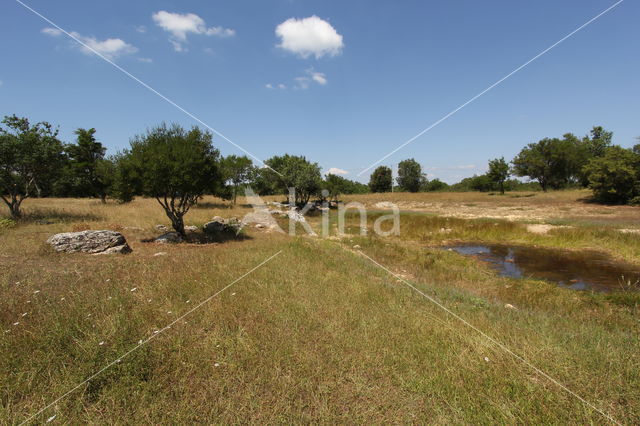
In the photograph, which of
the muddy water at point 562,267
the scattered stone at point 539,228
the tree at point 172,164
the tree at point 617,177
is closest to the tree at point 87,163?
the tree at point 172,164

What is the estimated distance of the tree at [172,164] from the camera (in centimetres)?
1495

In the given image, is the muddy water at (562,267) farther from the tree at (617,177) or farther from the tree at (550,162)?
the tree at (550,162)

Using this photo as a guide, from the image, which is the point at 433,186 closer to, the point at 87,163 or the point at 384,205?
the point at 384,205

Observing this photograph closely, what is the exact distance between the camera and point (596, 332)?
225 inches

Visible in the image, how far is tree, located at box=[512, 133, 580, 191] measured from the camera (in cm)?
6300

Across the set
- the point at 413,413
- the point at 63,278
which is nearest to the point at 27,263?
the point at 63,278

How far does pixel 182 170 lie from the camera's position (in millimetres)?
15164

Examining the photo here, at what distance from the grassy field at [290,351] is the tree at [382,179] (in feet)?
310

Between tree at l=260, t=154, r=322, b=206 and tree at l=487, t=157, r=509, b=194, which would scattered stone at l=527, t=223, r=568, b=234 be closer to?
tree at l=260, t=154, r=322, b=206

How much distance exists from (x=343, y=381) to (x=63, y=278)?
356 inches

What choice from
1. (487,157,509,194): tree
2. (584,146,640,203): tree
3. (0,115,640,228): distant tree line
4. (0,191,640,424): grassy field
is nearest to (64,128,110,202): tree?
(0,115,640,228): distant tree line

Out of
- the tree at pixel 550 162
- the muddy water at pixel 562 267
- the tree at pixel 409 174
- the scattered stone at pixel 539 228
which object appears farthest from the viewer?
the tree at pixel 409 174

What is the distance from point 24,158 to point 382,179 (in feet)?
A: 313

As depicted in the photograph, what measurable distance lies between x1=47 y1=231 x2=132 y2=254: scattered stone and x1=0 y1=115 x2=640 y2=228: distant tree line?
3.80 metres
